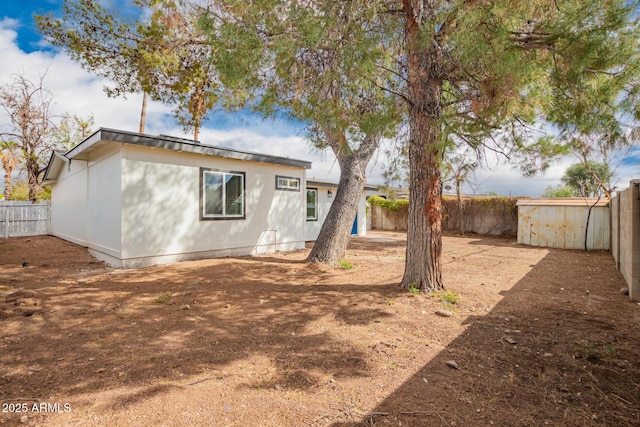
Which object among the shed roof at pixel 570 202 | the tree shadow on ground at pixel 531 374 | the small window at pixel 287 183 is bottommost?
the tree shadow on ground at pixel 531 374

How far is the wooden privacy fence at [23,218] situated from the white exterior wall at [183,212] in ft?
31.5

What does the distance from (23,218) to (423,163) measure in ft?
52.6

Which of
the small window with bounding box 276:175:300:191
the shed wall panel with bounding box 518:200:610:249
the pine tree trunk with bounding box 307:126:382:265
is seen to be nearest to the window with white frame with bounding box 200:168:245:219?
the small window with bounding box 276:175:300:191

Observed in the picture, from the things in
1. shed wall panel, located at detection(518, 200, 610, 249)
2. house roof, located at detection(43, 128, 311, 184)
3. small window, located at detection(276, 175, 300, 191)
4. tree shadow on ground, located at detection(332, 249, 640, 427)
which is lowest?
tree shadow on ground, located at detection(332, 249, 640, 427)

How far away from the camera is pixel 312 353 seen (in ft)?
9.63

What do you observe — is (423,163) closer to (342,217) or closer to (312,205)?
(342,217)

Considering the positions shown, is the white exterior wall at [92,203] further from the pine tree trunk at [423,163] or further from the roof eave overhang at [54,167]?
the pine tree trunk at [423,163]

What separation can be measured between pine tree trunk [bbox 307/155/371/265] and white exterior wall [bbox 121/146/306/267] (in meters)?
2.28

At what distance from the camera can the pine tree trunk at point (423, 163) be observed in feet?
14.7

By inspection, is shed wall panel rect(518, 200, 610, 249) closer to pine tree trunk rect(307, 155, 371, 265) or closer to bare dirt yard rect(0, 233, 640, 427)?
bare dirt yard rect(0, 233, 640, 427)

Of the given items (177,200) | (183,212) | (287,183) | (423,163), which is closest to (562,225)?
(423,163)

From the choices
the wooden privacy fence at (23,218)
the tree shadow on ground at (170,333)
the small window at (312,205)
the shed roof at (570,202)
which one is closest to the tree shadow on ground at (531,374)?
the tree shadow on ground at (170,333)

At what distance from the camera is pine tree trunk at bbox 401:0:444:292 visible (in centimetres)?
448

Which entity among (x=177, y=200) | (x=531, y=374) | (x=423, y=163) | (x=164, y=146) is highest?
(x=164, y=146)
